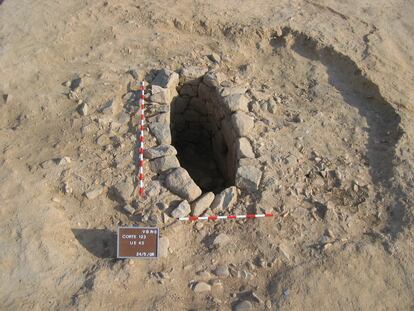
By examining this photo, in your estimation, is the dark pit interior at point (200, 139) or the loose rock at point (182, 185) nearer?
the loose rock at point (182, 185)

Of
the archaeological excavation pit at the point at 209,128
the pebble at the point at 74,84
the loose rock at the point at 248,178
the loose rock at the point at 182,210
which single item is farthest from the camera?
the pebble at the point at 74,84

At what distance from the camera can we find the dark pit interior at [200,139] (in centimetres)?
636

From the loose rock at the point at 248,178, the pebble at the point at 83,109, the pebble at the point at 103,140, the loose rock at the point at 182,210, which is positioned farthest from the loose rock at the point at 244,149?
the pebble at the point at 83,109

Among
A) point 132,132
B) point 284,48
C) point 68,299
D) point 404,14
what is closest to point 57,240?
point 68,299

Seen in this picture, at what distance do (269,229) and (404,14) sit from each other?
4.62 metres

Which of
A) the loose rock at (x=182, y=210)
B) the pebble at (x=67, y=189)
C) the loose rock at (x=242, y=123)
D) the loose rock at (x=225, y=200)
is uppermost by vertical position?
the loose rock at (x=242, y=123)

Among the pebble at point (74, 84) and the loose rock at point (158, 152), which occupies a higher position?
the loose rock at point (158, 152)

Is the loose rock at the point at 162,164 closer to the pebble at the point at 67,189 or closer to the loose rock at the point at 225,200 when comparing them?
the loose rock at the point at 225,200

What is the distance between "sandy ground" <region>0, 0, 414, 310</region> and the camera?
14.0 ft

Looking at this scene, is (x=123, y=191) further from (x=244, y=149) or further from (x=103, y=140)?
(x=244, y=149)

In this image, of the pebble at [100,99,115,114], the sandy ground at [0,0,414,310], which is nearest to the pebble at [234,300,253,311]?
the sandy ground at [0,0,414,310]

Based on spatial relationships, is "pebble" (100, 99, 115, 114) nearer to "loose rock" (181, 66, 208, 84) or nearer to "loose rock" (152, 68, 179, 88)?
"loose rock" (152, 68, 179, 88)

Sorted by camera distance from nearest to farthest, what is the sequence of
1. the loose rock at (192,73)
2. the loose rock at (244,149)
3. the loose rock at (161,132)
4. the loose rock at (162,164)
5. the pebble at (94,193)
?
the pebble at (94,193)
the loose rock at (162,164)
the loose rock at (244,149)
the loose rock at (161,132)
the loose rock at (192,73)

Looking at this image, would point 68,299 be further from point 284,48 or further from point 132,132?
point 284,48
